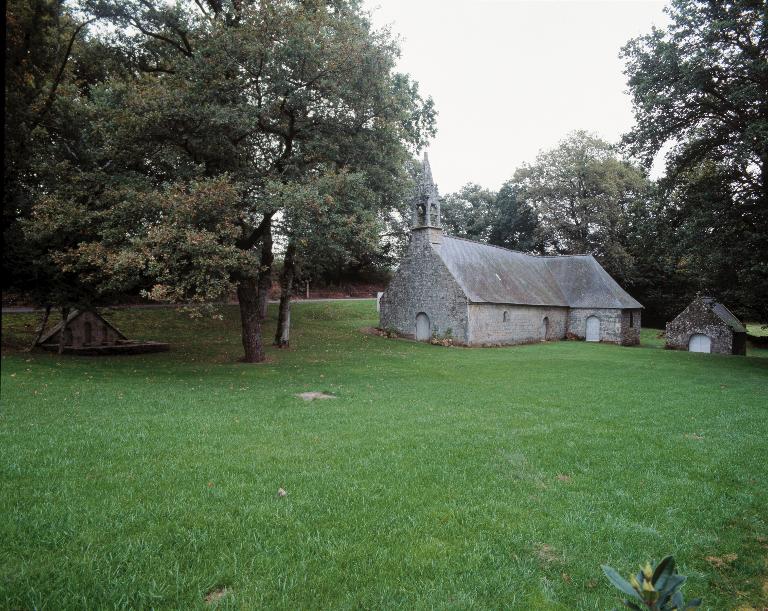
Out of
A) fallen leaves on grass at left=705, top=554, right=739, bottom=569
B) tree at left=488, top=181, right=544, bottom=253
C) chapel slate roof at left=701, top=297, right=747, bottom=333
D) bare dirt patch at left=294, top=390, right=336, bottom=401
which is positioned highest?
tree at left=488, top=181, right=544, bottom=253

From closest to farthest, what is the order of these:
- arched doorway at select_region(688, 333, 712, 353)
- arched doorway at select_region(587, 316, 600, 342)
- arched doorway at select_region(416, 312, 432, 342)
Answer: arched doorway at select_region(416, 312, 432, 342) < arched doorway at select_region(688, 333, 712, 353) < arched doorway at select_region(587, 316, 600, 342)

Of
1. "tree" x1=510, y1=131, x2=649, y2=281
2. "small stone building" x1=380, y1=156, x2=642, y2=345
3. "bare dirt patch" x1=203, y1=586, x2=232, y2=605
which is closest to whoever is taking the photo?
"bare dirt patch" x1=203, y1=586, x2=232, y2=605

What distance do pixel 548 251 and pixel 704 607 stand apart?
54768 millimetres

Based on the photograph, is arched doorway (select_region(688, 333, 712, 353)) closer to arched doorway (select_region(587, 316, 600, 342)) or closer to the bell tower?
arched doorway (select_region(587, 316, 600, 342))

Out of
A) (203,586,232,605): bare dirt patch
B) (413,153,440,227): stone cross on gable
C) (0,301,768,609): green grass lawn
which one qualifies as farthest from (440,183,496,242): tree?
(203,586,232,605): bare dirt patch

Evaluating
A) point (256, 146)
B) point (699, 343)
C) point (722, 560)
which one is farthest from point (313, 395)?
point (699, 343)

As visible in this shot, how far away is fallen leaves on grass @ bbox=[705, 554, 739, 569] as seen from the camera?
5.17 meters

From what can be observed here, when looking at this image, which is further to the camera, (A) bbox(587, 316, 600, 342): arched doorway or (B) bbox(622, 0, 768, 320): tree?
(A) bbox(587, 316, 600, 342): arched doorway

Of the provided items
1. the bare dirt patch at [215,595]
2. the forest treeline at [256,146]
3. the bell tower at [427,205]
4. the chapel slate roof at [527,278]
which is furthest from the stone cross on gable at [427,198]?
the bare dirt patch at [215,595]

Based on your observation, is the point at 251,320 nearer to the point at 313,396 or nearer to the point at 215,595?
the point at 313,396

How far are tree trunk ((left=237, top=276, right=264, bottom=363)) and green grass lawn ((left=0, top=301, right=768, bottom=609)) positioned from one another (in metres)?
5.93

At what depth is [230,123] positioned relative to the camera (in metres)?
15.7

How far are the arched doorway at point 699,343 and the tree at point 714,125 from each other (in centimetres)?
998

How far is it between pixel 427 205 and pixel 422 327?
7.77 m
